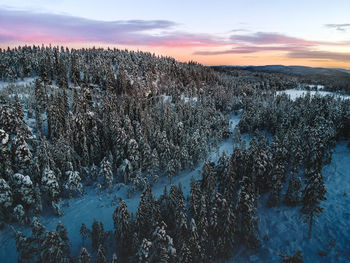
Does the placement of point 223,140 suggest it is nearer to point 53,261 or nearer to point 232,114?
point 232,114

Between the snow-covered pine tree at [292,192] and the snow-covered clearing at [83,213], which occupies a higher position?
the snow-covered pine tree at [292,192]

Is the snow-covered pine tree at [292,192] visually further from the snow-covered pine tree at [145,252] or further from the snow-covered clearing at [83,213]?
the snow-covered pine tree at [145,252]

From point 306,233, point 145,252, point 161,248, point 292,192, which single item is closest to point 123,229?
point 145,252

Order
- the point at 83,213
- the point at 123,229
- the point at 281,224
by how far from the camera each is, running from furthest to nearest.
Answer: the point at 83,213 < the point at 281,224 < the point at 123,229

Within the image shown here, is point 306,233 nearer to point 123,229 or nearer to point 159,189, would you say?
point 123,229

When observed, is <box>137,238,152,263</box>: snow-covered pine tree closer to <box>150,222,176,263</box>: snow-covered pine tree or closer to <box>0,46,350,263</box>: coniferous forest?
<box>0,46,350,263</box>: coniferous forest

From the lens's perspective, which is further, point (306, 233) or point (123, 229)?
point (306, 233)

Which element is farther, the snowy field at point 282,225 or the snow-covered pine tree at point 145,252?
the snowy field at point 282,225

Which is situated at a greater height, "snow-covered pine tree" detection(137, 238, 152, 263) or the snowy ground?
"snow-covered pine tree" detection(137, 238, 152, 263)

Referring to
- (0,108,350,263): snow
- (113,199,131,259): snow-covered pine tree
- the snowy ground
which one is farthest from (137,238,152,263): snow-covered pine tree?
the snowy ground

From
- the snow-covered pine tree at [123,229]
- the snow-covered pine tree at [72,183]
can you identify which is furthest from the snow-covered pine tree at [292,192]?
the snow-covered pine tree at [72,183]

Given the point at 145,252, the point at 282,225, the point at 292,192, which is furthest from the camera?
the point at 292,192
